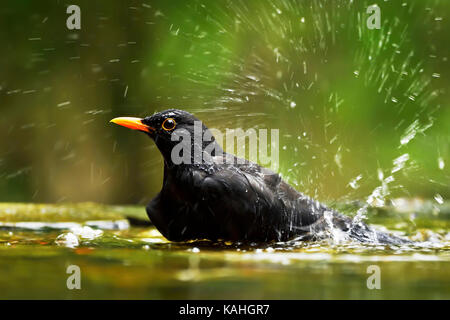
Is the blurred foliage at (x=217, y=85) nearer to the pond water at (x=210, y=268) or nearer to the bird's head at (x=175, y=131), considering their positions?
the bird's head at (x=175, y=131)

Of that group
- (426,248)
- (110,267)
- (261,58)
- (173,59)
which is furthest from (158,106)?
(110,267)

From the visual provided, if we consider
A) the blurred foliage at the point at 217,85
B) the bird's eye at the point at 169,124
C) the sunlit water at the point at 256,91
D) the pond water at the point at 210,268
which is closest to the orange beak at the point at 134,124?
the bird's eye at the point at 169,124

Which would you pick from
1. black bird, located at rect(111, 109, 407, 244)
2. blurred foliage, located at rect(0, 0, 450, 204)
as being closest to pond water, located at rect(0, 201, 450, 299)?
black bird, located at rect(111, 109, 407, 244)

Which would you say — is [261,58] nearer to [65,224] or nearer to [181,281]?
[65,224]

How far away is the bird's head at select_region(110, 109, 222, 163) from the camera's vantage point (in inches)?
171

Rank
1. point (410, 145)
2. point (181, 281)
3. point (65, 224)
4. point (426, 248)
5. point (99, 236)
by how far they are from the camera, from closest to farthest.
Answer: point (181, 281)
point (426, 248)
point (99, 236)
point (65, 224)
point (410, 145)

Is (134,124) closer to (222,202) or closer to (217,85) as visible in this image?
(222,202)

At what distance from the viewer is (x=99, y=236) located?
400 cm

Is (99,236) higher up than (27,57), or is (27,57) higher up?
(27,57)

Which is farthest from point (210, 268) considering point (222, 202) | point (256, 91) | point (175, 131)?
point (256, 91)

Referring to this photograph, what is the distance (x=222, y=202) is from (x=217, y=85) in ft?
11.7

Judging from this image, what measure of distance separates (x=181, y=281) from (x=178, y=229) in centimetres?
170

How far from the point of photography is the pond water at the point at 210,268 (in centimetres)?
217

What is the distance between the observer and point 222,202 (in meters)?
3.99
